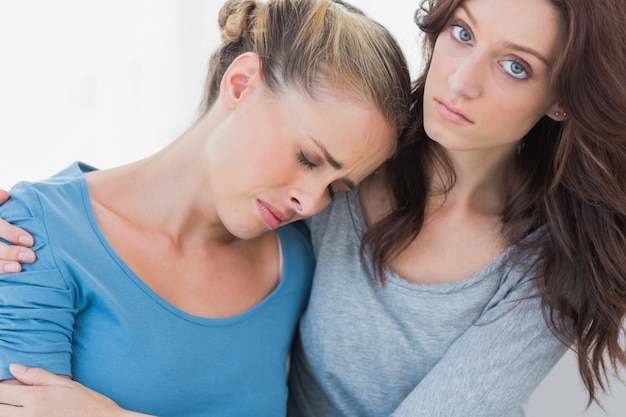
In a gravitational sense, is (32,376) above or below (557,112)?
below

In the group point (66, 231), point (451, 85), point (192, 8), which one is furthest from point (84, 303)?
point (192, 8)

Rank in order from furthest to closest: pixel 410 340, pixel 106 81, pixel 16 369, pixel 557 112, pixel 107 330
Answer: pixel 106 81 → pixel 410 340 → pixel 557 112 → pixel 107 330 → pixel 16 369

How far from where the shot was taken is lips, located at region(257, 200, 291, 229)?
1.34 m

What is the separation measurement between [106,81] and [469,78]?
3.65ft

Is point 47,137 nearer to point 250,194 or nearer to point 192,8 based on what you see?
point 192,8

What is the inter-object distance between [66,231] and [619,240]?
100 cm

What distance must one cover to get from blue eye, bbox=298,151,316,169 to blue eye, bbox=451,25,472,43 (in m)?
0.34

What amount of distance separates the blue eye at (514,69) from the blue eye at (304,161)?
0.36 metres

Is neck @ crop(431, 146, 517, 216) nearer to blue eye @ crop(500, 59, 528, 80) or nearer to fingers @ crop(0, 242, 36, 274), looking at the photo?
blue eye @ crop(500, 59, 528, 80)

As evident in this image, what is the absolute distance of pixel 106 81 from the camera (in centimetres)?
201

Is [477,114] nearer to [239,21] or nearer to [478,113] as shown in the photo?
[478,113]

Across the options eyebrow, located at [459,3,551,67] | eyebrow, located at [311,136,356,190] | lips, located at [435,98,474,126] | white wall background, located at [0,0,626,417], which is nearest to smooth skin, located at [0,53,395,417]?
eyebrow, located at [311,136,356,190]

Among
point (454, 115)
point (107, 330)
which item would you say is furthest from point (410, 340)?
point (107, 330)

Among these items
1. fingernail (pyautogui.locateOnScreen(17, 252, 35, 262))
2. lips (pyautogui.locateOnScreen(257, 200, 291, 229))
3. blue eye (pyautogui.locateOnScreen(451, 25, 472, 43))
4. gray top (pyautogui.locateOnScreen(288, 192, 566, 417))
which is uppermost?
blue eye (pyautogui.locateOnScreen(451, 25, 472, 43))
